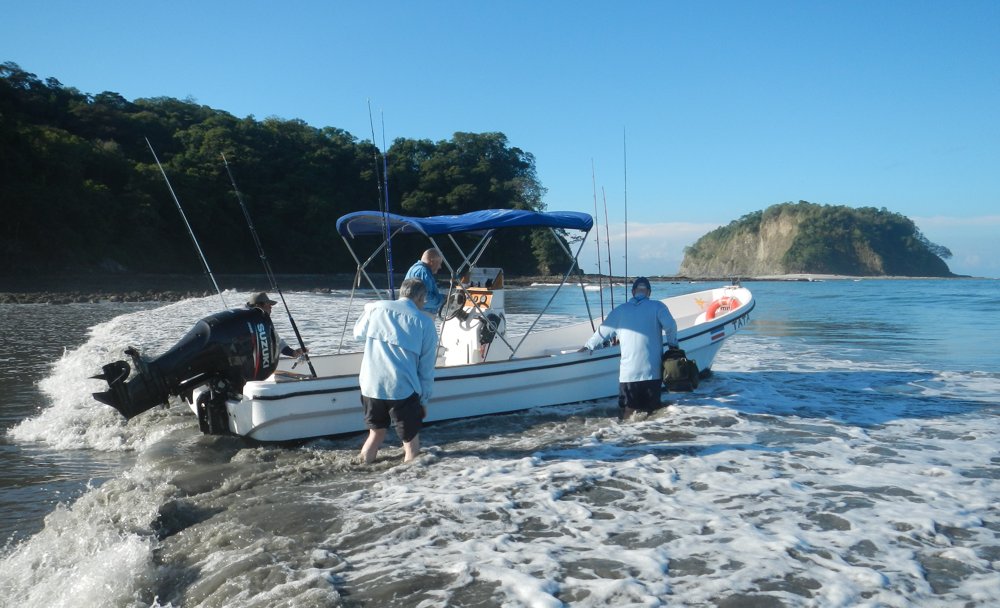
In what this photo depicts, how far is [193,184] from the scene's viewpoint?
4991 centimetres

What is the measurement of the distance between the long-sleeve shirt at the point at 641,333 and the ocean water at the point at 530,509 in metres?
0.62

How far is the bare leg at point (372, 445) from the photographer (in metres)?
5.59

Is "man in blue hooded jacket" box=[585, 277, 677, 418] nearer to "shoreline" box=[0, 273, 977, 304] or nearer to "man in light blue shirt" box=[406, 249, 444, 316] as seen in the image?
"man in light blue shirt" box=[406, 249, 444, 316]

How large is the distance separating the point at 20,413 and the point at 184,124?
58623 millimetres

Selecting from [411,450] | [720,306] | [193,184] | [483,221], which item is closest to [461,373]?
[411,450]

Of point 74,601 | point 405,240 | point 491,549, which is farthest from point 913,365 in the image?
point 405,240

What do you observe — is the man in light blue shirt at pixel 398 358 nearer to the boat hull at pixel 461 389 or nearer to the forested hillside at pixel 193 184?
the boat hull at pixel 461 389

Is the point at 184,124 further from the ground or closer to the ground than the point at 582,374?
further from the ground

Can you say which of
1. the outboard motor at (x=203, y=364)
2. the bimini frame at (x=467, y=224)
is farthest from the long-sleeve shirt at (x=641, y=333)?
the outboard motor at (x=203, y=364)

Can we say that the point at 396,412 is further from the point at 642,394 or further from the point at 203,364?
the point at 642,394

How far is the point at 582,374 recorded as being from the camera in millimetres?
8078

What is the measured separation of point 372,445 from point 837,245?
148m

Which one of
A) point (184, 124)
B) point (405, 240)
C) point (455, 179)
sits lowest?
point (405, 240)

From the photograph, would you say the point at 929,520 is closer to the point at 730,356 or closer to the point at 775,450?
the point at 775,450
